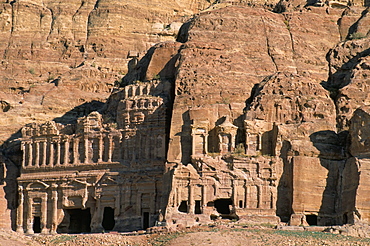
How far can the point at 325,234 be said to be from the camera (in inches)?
3361

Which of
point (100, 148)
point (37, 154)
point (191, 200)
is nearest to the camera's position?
point (191, 200)

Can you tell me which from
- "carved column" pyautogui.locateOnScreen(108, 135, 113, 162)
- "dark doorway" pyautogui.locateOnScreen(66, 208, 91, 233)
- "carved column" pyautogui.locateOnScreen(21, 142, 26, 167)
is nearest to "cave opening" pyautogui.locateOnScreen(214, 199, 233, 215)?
"carved column" pyautogui.locateOnScreen(108, 135, 113, 162)

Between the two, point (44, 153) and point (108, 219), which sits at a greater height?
point (44, 153)

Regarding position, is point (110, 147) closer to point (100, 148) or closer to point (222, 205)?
point (100, 148)

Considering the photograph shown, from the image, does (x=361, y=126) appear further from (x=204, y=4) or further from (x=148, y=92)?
(x=204, y=4)

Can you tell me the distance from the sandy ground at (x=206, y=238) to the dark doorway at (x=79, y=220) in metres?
14.5

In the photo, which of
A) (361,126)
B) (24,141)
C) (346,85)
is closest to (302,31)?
(346,85)

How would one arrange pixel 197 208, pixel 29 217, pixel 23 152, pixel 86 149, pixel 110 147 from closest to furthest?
pixel 197 208
pixel 110 147
pixel 86 149
pixel 29 217
pixel 23 152

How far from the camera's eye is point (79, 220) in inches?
4154

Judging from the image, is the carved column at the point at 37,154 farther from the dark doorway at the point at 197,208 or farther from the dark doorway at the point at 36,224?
the dark doorway at the point at 197,208

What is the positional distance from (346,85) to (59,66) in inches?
1516

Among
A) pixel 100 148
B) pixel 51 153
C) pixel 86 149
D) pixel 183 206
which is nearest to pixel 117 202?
pixel 100 148

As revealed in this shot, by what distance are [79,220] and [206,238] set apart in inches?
874

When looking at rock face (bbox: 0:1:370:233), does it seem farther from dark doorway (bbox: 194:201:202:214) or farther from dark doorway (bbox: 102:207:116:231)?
dark doorway (bbox: 194:201:202:214)
